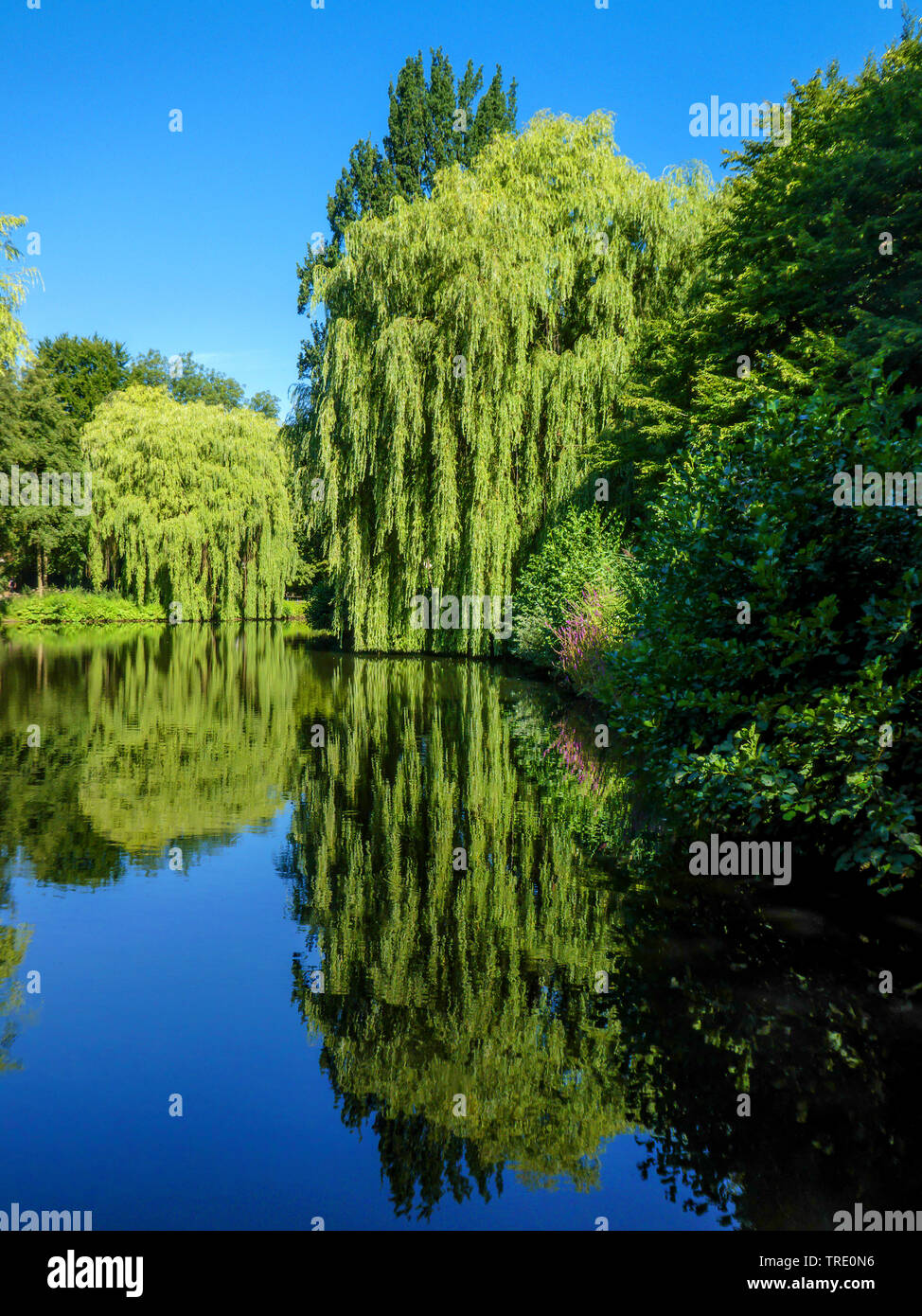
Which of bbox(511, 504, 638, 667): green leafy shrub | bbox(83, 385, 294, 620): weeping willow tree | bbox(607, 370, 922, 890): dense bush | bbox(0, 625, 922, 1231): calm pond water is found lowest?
bbox(0, 625, 922, 1231): calm pond water

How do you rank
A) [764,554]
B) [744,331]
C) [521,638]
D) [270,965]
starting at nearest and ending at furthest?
1. [270,965]
2. [764,554]
3. [744,331]
4. [521,638]

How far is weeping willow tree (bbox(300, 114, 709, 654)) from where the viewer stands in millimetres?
24156

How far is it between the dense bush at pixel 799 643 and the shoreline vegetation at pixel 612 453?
0.09 feet

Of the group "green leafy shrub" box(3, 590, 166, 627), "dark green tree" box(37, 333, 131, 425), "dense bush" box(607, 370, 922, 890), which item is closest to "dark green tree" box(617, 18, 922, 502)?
"dense bush" box(607, 370, 922, 890)

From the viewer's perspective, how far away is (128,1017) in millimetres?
4613

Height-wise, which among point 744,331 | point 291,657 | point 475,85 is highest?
point 475,85

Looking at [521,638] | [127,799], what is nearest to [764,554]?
[127,799]

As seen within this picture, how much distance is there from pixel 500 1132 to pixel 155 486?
3872 centimetres

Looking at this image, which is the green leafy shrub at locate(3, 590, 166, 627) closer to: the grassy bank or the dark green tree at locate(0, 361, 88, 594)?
the grassy bank

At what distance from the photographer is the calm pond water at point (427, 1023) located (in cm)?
332

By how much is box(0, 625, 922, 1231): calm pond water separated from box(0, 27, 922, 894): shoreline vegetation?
975 mm

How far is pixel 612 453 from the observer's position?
23828mm

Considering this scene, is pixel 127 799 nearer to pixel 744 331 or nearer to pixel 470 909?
pixel 470 909
